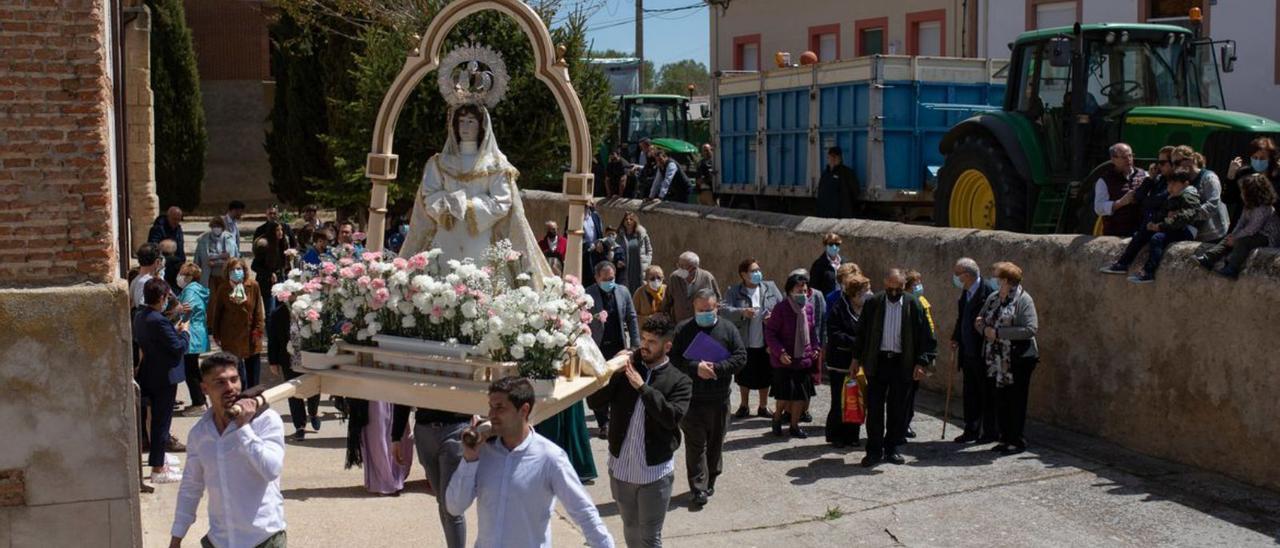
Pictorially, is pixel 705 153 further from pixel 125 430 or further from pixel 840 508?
pixel 125 430

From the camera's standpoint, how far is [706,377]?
870 cm

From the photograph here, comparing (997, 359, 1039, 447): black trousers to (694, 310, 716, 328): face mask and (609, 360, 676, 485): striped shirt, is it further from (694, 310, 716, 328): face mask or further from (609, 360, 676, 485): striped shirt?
(609, 360, 676, 485): striped shirt

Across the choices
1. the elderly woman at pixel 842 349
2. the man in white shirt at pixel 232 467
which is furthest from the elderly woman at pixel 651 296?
the man in white shirt at pixel 232 467

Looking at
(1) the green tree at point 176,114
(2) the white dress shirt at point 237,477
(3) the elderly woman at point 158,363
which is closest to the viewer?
(2) the white dress shirt at point 237,477

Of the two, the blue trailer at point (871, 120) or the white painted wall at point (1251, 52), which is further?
the white painted wall at point (1251, 52)

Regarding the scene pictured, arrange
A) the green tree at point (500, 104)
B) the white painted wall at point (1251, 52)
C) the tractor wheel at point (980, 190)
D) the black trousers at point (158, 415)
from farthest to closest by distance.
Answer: the white painted wall at point (1251, 52) < the green tree at point (500, 104) < the tractor wheel at point (980, 190) < the black trousers at point (158, 415)

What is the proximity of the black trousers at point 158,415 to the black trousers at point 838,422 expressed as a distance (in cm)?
499

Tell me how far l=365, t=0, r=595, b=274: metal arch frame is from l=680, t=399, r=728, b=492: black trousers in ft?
4.96

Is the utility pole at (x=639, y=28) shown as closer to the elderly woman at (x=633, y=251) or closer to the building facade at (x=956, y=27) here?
the building facade at (x=956, y=27)

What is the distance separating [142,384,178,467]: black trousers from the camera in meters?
10.4

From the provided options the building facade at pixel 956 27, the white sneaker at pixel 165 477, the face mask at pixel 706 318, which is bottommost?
the white sneaker at pixel 165 477

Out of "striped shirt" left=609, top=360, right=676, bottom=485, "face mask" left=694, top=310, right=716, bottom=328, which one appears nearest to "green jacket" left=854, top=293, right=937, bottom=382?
"face mask" left=694, top=310, right=716, bottom=328

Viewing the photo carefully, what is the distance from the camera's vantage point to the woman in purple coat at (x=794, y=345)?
11.8 m

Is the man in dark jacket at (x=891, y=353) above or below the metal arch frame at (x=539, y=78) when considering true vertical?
below
